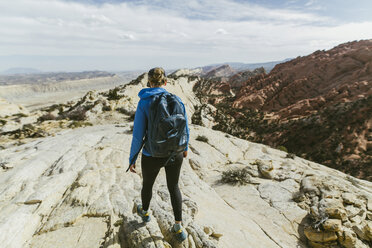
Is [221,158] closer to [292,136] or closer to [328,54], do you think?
[292,136]

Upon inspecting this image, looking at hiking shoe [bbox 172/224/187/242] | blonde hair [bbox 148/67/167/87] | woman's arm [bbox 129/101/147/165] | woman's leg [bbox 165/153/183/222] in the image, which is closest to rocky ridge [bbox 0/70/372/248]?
hiking shoe [bbox 172/224/187/242]

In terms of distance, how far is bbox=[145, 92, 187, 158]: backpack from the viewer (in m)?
2.73

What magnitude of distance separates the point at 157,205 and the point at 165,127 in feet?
8.31

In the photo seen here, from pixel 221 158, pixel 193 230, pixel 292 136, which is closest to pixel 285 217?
pixel 193 230

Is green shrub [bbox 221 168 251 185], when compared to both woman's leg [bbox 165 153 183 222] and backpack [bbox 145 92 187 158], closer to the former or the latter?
woman's leg [bbox 165 153 183 222]

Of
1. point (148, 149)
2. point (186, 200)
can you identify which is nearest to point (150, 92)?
point (148, 149)

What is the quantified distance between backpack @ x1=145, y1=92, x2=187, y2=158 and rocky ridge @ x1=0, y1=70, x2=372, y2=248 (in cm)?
180

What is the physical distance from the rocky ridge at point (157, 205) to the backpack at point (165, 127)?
5.90ft

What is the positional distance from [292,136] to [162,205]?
3846 centimetres

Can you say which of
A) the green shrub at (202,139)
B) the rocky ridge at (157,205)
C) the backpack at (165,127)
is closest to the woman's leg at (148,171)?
the backpack at (165,127)

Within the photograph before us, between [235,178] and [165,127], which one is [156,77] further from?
[235,178]

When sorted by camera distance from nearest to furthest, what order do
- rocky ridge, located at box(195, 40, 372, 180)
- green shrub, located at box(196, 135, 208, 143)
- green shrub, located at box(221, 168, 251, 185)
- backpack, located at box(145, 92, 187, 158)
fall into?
backpack, located at box(145, 92, 187, 158) < green shrub, located at box(221, 168, 251, 185) < green shrub, located at box(196, 135, 208, 143) < rocky ridge, located at box(195, 40, 372, 180)

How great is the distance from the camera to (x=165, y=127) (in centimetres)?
272

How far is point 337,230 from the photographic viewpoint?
16.1 ft
